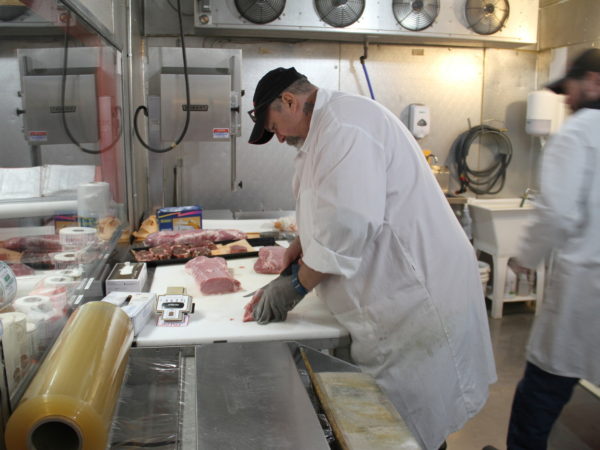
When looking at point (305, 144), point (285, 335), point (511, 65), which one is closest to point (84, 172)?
point (305, 144)

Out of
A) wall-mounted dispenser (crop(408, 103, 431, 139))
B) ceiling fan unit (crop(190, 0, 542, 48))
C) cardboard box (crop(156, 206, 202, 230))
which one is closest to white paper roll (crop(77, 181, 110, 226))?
cardboard box (crop(156, 206, 202, 230))

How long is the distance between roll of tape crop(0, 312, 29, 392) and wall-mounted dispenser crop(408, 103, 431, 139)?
4002 mm

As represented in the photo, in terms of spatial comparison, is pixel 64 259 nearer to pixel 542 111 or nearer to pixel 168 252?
pixel 168 252

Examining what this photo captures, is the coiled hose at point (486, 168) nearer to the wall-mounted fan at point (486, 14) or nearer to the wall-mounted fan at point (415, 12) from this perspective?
the wall-mounted fan at point (486, 14)

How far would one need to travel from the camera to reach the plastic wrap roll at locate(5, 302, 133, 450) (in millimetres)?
838

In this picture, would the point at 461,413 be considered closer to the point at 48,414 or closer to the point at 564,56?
the point at 48,414

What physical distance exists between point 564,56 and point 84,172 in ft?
14.1

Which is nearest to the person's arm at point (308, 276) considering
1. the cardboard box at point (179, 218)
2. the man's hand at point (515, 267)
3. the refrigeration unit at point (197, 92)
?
the cardboard box at point (179, 218)

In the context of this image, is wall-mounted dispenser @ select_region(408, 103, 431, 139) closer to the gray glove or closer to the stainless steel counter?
the gray glove

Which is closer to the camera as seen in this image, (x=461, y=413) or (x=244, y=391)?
(x=244, y=391)

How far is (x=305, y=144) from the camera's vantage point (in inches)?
67.9

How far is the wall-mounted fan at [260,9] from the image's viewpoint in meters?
3.89

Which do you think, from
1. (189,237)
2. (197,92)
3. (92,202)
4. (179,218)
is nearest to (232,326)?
(92,202)

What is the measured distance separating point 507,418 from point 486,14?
3166mm
